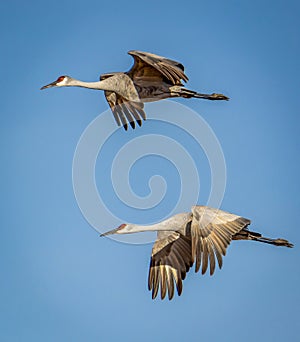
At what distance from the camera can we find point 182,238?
22062mm

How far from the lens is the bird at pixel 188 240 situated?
805 inches

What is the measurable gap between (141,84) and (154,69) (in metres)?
0.49

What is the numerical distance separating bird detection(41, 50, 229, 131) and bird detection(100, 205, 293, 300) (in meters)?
2.58

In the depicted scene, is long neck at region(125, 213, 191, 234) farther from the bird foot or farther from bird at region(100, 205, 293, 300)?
the bird foot

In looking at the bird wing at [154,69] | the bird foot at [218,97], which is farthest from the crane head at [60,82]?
the bird foot at [218,97]

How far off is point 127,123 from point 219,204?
327 centimetres

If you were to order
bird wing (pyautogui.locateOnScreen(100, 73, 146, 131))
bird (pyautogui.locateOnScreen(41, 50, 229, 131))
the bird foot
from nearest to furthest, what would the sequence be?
bird (pyautogui.locateOnScreen(41, 50, 229, 131))
the bird foot
bird wing (pyautogui.locateOnScreen(100, 73, 146, 131))

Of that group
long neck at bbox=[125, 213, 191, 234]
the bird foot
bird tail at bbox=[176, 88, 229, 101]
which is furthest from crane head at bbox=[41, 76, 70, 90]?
long neck at bbox=[125, 213, 191, 234]

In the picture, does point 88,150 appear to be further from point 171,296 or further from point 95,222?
point 171,296

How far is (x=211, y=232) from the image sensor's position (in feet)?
67.7

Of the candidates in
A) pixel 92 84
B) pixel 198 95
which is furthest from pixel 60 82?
pixel 198 95

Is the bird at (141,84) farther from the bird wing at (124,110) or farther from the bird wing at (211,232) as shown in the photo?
the bird wing at (211,232)

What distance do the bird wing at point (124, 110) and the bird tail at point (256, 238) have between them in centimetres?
338

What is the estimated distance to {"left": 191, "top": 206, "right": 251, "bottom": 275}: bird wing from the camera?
66.7 feet
